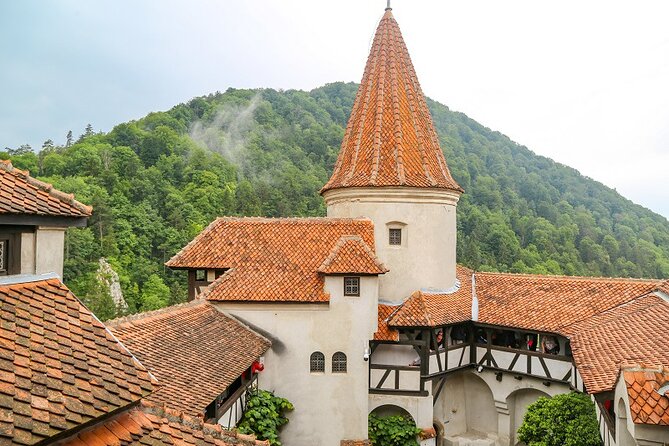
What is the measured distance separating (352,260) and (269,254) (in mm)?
2992

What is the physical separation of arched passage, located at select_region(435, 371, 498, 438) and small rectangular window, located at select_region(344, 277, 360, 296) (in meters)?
5.84

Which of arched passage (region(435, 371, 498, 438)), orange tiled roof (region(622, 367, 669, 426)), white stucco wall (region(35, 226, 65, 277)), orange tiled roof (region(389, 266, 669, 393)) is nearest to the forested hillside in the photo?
arched passage (region(435, 371, 498, 438))

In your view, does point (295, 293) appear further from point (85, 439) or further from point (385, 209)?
point (85, 439)

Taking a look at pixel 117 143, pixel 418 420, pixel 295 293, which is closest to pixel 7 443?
pixel 295 293

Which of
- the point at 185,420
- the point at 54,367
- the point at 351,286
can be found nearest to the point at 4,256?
the point at 54,367

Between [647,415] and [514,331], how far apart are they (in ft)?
32.2

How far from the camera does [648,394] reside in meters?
8.19

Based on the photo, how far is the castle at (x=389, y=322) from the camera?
11320mm

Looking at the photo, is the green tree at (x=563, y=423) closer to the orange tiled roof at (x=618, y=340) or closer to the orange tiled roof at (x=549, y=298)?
the orange tiled roof at (x=618, y=340)

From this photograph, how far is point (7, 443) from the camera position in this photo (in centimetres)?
396

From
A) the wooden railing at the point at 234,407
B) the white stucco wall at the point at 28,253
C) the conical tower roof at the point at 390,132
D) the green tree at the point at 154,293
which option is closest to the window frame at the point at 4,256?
the white stucco wall at the point at 28,253

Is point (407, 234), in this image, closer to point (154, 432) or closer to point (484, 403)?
point (484, 403)

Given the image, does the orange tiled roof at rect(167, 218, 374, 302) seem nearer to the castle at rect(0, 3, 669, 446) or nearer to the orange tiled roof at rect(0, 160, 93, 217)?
the castle at rect(0, 3, 669, 446)

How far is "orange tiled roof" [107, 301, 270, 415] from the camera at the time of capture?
10008 mm
